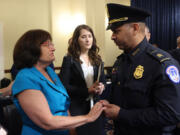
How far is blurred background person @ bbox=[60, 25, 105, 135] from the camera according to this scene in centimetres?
207

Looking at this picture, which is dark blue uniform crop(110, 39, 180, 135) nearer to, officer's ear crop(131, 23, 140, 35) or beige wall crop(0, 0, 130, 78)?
officer's ear crop(131, 23, 140, 35)

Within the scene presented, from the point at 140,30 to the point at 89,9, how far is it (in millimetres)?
4019

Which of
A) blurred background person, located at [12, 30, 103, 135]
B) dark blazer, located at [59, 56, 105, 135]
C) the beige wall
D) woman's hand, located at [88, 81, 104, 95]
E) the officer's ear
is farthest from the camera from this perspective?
the beige wall

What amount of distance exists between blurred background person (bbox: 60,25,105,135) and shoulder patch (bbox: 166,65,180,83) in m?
0.94

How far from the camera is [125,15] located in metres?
1.31

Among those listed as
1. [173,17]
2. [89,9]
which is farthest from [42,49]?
[173,17]

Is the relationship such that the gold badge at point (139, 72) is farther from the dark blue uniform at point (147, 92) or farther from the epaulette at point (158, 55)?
the epaulette at point (158, 55)

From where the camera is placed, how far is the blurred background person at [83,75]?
6.81 ft

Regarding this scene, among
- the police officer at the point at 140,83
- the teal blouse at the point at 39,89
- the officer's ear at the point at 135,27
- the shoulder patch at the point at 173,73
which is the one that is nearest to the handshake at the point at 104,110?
the police officer at the point at 140,83

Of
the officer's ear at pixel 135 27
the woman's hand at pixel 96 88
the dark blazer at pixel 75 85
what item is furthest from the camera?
the dark blazer at pixel 75 85

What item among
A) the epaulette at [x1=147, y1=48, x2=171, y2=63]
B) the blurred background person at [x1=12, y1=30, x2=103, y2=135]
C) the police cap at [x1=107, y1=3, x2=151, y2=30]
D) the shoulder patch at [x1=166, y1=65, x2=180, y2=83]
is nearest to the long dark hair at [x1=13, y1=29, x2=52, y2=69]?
the blurred background person at [x1=12, y1=30, x2=103, y2=135]

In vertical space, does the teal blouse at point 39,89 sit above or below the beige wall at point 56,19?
below

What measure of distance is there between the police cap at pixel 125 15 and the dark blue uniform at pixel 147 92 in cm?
17

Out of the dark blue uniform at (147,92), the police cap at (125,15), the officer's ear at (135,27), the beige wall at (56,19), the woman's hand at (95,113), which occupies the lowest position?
the woman's hand at (95,113)
